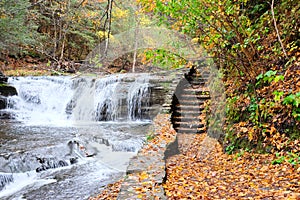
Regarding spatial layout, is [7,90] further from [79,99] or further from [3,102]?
[79,99]

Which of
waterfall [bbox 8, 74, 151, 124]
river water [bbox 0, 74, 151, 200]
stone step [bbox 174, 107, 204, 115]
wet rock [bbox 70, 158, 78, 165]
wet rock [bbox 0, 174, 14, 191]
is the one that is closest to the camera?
wet rock [bbox 0, 174, 14, 191]

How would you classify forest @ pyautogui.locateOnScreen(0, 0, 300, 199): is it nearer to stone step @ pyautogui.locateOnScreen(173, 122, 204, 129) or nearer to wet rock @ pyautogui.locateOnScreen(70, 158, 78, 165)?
stone step @ pyautogui.locateOnScreen(173, 122, 204, 129)

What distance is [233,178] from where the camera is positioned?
4164mm

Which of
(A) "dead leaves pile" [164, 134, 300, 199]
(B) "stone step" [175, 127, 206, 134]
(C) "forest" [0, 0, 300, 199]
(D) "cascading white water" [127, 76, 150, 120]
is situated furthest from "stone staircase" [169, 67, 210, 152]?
(D) "cascading white water" [127, 76, 150, 120]

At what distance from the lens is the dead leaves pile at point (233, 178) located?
339 centimetres

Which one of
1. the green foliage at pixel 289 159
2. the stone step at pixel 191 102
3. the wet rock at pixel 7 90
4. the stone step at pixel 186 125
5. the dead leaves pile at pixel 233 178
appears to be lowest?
the dead leaves pile at pixel 233 178

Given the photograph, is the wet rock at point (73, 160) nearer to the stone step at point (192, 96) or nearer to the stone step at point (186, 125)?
the stone step at point (186, 125)

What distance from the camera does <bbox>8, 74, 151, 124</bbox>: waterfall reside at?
39.1 ft

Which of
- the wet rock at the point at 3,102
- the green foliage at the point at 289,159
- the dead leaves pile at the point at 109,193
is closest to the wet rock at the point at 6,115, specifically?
the wet rock at the point at 3,102

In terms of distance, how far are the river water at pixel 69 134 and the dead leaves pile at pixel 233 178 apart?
1.94m

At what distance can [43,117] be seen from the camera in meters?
12.1

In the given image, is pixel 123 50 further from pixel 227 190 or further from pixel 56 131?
pixel 227 190

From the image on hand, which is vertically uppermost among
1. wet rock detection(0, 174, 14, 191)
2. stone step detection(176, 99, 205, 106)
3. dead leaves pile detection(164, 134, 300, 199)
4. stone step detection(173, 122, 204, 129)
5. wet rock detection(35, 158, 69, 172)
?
stone step detection(176, 99, 205, 106)

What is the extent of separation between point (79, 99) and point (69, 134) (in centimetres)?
435
